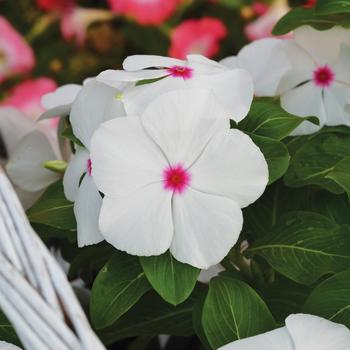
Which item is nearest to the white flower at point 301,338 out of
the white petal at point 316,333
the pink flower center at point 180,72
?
the white petal at point 316,333

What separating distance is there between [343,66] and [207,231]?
26 centimetres

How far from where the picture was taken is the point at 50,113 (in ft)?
2.60

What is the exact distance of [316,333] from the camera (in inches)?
22.9

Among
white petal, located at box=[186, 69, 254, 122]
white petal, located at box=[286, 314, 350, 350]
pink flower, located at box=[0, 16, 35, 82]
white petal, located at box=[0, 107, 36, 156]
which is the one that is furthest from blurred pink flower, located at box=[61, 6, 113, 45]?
white petal, located at box=[286, 314, 350, 350]

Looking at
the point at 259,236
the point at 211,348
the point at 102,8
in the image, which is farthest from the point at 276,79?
the point at 102,8

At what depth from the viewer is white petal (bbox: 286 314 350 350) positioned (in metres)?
0.57

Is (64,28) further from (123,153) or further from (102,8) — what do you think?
(123,153)

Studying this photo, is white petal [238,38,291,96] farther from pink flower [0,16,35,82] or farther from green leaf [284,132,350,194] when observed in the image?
pink flower [0,16,35,82]

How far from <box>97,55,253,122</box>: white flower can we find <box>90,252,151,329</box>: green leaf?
122 millimetres

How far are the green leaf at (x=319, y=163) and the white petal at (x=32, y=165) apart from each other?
25 centimetres

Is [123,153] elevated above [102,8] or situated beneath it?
elevated above

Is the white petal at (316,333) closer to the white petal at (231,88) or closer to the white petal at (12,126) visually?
the white petal at (231,88)

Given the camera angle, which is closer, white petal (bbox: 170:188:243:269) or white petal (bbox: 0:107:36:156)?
white petal (bbox: 170:188:243:269)

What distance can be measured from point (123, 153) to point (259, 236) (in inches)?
6.5
